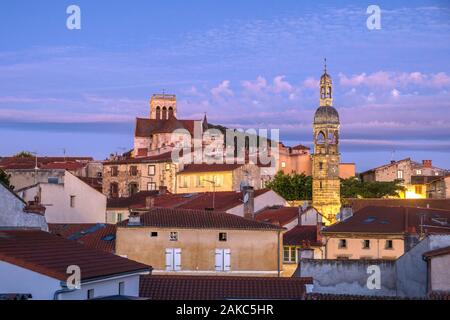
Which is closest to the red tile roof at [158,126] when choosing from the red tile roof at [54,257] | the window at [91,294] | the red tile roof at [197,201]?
the red tile roof at [197,201]

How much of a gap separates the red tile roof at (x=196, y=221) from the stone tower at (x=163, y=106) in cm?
9508

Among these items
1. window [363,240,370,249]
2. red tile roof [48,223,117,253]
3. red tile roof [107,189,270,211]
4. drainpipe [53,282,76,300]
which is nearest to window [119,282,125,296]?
drainpipe [53,282,76,300]

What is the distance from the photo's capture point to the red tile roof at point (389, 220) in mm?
45497

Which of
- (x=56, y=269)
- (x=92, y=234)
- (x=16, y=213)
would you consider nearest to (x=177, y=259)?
(x=92, y=234)

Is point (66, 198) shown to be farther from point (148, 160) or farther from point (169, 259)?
point (148, 160)

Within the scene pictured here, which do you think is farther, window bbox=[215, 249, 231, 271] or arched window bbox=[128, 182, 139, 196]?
arched window bbox=[128, 182, 139, 196]

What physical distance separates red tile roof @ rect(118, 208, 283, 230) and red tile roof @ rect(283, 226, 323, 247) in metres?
7.59

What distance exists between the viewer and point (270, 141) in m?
119

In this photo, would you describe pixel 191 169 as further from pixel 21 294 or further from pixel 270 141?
pixel 21 294

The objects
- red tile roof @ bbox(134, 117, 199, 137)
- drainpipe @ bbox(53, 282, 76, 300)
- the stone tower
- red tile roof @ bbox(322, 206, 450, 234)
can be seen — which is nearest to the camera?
drainpipe @ bbox(53, 282, 76, 300)

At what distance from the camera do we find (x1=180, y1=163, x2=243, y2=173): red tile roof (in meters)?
85.3

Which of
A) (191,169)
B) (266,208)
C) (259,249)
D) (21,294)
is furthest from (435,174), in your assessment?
(21,294)

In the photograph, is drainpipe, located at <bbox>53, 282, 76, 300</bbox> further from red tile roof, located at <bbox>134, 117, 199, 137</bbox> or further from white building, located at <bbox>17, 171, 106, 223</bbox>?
red tile roof, located at <bbox>134, 117, 199, 137</bbox>

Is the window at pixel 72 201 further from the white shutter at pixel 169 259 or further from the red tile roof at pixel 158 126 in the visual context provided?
the red tile roof at pixel 158 126
